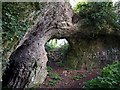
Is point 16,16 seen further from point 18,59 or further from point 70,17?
point 70,17

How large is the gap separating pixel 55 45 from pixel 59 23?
521cm

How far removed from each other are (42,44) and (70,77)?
6.15ft

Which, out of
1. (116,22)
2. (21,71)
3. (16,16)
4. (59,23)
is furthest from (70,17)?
(16,16)

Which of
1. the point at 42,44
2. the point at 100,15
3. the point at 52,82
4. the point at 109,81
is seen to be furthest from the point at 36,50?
the point at 100,15

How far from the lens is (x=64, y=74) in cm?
1007

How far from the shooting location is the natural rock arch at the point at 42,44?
25.3ft

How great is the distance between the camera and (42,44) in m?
9.02

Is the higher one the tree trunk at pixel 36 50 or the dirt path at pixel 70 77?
the tree trunk at pixel 36 50

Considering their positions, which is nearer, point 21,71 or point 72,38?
point 21,71

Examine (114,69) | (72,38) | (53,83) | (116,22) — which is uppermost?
(116,22)

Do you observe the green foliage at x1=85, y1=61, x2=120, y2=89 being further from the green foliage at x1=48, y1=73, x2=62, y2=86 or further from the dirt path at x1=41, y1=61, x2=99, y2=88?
the green foliage at x1=48, y1=73, x2=62, y2=86

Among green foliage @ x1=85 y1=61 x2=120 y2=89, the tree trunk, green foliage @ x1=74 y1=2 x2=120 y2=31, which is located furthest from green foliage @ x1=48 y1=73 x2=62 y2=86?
green foliage @ x1=74 y1=2 x2=120 y2=31

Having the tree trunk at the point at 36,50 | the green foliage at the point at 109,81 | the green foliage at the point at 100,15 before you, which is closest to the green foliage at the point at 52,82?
the tree trunk at the point at 36,50

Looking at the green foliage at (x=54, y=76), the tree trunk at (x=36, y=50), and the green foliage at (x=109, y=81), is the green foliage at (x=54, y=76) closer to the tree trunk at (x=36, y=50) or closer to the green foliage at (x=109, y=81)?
the tree trunk at (x=36, y=50)
